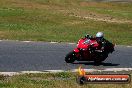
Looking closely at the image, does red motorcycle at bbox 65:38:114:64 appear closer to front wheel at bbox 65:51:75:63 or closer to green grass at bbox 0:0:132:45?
front wheel at bbox 65:51:75:63

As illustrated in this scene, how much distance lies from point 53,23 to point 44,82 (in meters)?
21.7

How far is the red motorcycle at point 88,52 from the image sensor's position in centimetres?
1872

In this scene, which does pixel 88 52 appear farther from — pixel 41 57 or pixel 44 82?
pixel 44 82

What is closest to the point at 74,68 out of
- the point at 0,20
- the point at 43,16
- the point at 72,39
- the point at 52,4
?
the point at 72,39

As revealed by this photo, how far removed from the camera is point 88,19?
37.7m

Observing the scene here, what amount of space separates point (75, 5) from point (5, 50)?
1152 inches

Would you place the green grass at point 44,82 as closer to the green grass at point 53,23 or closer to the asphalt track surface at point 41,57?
the asphalt track surface at point 41,57

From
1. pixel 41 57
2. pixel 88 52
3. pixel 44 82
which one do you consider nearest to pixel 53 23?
pixel 41 57

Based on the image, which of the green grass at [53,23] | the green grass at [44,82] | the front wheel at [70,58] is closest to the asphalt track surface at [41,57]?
the front wheel at [70,58]

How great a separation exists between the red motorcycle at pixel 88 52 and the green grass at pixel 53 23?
683cm

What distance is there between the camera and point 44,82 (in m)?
13.4

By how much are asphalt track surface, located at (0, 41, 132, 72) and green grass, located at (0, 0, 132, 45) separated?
2509 millimetres

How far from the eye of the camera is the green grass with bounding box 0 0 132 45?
27.7m

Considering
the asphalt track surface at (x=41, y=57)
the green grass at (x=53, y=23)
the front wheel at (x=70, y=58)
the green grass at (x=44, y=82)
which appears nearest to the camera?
the green grass at (x=44, y=82)
